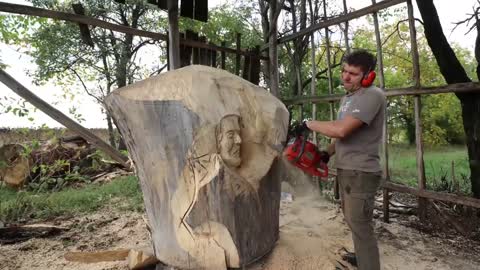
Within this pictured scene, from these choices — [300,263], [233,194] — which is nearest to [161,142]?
[233,194]

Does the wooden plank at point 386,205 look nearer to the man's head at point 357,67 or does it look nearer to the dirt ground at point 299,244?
the dirt ground at point 299,244

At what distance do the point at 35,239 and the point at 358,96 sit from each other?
3.11 meters

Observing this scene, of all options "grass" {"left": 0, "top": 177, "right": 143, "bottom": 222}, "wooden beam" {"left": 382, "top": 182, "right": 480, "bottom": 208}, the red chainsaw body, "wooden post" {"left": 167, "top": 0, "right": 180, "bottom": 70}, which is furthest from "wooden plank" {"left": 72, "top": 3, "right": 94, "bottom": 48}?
"wooden beam" {"left": 382, "top": 182, "right": 480, "bottom": 208}

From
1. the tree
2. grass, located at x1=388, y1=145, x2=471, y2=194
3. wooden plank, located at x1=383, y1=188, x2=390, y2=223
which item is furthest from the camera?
the tree

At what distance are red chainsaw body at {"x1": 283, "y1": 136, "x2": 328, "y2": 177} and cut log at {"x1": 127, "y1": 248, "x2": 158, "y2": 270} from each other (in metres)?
1.10

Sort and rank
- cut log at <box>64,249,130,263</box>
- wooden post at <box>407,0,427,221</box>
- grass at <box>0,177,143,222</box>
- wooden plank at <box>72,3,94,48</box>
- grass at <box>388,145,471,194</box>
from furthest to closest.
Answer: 1. grass at <box>388,145,471,194</box>
2. grass at <box>0,177,143,222</box>
3. wooden plank at <box>72,3,94,48</box>
4. wooden post at <box>407,0,427,221</box>
5. cut log at <box>64,249,130,263</box>

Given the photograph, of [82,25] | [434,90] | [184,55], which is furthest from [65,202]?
[434,90]

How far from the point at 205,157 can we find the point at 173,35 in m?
2.65

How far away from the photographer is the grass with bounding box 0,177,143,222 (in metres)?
3.86

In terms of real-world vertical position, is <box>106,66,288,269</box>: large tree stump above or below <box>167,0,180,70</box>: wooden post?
below

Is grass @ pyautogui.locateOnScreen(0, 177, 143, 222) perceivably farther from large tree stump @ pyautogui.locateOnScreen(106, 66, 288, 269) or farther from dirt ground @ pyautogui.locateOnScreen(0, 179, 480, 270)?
large tree stump @ pyautogui.locateOnScreen(106, 66, 288, 269)

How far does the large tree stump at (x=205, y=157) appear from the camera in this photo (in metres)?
1.68

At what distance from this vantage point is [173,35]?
3.91 m

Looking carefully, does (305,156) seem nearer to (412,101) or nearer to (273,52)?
(273,52)
